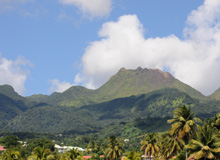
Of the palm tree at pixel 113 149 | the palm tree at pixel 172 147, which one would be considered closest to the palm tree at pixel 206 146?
the palm tree at pixel 172 147

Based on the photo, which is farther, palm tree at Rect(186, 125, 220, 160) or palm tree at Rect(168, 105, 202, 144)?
palm tree at Rect(168, 105, 202, 144)

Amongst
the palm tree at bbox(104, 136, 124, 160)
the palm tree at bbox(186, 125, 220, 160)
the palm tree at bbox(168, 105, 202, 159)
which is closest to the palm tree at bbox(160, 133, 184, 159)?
the palm tree at bbox(168, 105, 202, 159)

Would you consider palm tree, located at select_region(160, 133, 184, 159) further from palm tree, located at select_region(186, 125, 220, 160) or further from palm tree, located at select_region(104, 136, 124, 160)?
palm tree, located at select_region(186, 125, 220, 160)

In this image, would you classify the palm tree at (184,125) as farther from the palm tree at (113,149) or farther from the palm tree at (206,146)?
the palm tree at (113,149)

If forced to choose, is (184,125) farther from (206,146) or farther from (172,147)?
(206,146)

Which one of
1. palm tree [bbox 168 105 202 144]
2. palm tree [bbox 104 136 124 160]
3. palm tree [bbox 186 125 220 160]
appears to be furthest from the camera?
palm tree [bbox 104 136 124 160]

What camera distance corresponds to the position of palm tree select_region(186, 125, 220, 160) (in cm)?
3756

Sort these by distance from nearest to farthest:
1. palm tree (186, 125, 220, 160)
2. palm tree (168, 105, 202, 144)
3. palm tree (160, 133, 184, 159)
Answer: palm tree (186, 125, 220, 160) → palm tree (168, 105, 202, 144) → palm tree (160, 133, 184, 159)

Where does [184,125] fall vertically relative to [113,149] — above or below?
above

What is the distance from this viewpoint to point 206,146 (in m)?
37.4

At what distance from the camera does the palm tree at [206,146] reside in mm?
37562

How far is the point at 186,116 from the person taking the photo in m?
52.4

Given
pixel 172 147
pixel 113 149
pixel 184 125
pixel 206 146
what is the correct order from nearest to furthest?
pixel 206 146, pixel 184 125, pixel 172 147, pixel 113 149

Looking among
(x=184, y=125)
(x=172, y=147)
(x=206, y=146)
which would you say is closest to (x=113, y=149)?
(x=172, y=147)
